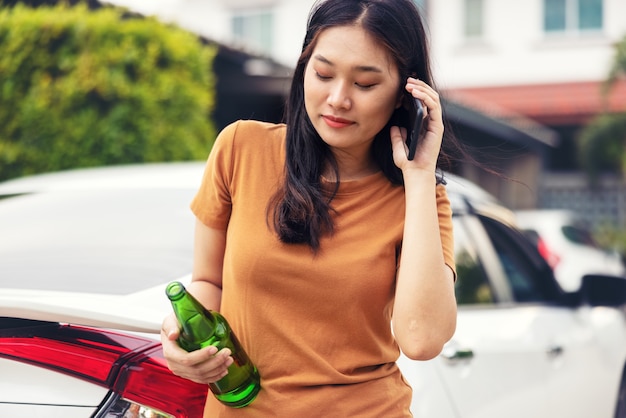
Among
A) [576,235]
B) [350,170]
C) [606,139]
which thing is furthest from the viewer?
[606,139]

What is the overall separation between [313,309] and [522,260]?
204cm

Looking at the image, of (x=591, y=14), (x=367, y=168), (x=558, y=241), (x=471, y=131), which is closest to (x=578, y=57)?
A: (x=591, y=14)

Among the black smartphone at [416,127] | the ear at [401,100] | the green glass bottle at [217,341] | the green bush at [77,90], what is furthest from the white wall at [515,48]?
the green glass bottle at [217,341]

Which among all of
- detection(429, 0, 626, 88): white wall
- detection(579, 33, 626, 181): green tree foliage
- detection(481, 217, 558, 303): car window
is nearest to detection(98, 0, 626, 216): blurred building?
detection(429, 0, 626, 88): white wall

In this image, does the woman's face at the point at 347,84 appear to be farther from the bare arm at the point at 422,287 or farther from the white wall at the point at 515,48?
the white wall at the point at 515,48

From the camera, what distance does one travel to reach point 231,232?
5.87ft

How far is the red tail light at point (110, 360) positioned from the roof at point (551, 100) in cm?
1419

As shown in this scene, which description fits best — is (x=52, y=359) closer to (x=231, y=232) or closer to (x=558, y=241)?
(x=231, y=232)

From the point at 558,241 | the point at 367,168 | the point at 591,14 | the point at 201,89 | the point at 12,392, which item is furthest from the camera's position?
the point at 591,14

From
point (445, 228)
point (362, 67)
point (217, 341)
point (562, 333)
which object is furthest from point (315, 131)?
point (562, 333)

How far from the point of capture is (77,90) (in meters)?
6.07

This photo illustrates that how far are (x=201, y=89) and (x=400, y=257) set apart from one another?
518cm

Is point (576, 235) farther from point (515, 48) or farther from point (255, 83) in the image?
point (515, 48)

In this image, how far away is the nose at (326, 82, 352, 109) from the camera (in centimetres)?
178
